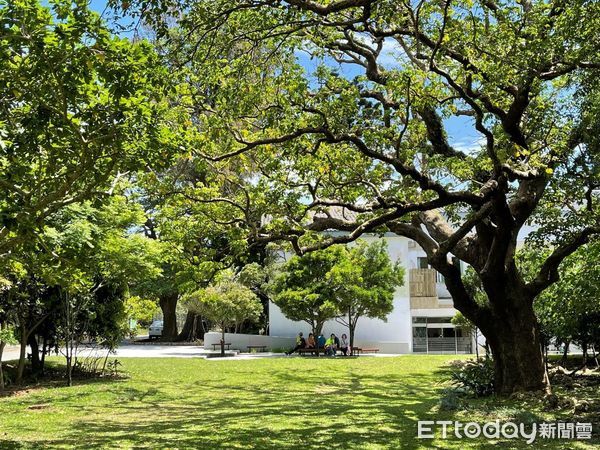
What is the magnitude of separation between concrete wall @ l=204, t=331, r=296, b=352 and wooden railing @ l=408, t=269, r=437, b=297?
7878 mm

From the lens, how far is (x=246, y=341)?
34.4 m

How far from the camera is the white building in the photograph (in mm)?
33812

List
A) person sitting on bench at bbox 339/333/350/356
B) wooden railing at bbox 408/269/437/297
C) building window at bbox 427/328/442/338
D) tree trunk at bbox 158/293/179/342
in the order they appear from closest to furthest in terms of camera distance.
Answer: person sitting on bench at bbox 339/333/350/356 → wooden railing at bbox 408/269/437/297 → building window at bbox 427/328/442/338 → tree trunk at bbox 158/293/179/342

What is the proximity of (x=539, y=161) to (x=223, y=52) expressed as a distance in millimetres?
6455

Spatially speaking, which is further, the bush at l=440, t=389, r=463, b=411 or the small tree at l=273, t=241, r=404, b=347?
the small tree at l=273, t=241, r=404, b=347

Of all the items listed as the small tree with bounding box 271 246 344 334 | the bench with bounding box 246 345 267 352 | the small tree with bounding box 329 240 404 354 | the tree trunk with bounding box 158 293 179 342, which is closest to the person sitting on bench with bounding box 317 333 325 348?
the small tree with bounding box 271 246 344 334

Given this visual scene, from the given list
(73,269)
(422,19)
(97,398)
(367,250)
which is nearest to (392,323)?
(367,250)

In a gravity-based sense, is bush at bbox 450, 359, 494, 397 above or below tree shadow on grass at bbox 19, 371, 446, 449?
above

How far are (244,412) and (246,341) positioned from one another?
2341 centimetres

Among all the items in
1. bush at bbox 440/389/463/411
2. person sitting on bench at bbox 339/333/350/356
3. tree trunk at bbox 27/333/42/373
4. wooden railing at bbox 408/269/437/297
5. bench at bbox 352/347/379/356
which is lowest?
bench at bbox 352/347/379/356

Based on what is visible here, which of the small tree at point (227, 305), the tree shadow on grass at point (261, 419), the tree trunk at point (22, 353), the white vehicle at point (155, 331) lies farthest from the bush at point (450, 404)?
the white vehicle at point (155, 331)

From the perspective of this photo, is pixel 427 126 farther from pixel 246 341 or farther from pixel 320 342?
pixel 246 341

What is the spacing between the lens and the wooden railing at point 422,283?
33.6 m

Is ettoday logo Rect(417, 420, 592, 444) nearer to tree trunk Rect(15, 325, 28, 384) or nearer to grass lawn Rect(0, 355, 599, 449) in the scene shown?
grass lawn Rect(0, 355, 599, 449)
